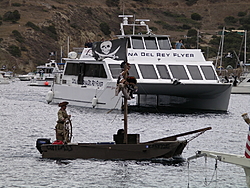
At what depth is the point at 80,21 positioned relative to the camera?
143625mm

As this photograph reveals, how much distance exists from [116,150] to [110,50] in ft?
54.8

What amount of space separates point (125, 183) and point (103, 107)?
17799mm

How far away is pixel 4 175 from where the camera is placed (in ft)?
57.4

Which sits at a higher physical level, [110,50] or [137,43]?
[137,43]

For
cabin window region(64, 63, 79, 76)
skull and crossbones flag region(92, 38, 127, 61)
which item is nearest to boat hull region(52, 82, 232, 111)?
cabin window region(64, 63, 79, 76)

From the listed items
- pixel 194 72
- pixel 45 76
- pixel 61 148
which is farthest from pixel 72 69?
pixel 45 76

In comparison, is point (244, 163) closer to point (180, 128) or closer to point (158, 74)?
point (180, 128)

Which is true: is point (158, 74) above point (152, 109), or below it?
above

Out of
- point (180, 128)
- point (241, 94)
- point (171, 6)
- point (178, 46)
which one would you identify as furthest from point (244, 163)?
point (171, 6)

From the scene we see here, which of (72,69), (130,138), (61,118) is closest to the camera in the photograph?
(61,118)

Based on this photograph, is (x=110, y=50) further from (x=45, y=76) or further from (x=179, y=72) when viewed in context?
(x=45, y=76)

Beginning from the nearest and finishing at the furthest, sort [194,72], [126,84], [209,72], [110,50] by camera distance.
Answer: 1. [126,84]
2. [194,72]
3. [110,50]
4. [209,72]

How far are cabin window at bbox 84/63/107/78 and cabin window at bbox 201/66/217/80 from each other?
576 cm

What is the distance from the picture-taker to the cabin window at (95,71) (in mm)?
34500
